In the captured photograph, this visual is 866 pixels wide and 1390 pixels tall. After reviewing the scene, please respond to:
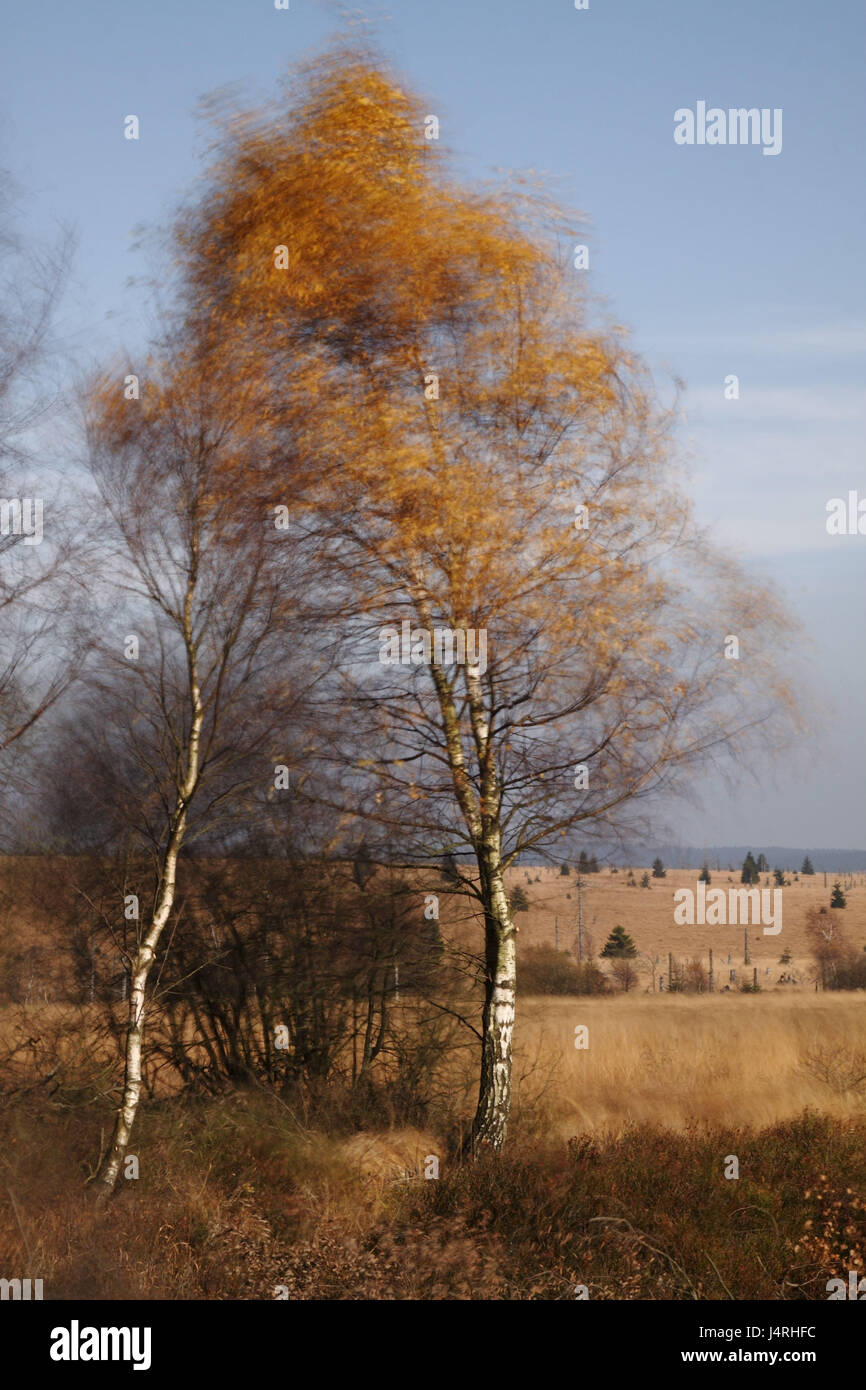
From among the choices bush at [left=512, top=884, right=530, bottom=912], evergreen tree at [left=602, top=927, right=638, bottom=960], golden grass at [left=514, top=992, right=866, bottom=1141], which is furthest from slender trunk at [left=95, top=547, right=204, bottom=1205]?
evergreen tree at [left=602, top=927, right=638, bottom=960]

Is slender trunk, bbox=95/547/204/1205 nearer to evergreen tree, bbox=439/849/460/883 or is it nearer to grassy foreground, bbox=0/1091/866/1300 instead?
grassy foreground, bbox=0/1091/866/1300

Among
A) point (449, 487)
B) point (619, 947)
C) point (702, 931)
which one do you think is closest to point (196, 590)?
point (449, 487)

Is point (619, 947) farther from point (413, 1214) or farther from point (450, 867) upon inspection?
point (413, 1214)

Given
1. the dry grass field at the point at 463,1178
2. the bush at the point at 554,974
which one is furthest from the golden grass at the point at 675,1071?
the bush at the point at 554,974

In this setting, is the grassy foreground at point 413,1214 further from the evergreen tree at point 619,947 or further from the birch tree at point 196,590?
the evergreen tree at point 619,947

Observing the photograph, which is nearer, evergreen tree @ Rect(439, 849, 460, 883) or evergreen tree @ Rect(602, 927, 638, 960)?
evergreen tree @ Rect(439, 849, 460, 883)

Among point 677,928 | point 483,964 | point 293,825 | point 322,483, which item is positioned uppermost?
point 322,483

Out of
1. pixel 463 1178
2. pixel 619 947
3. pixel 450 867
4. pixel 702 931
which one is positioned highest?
pixel 450 867

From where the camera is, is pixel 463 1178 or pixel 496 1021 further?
pixel 496 1021
